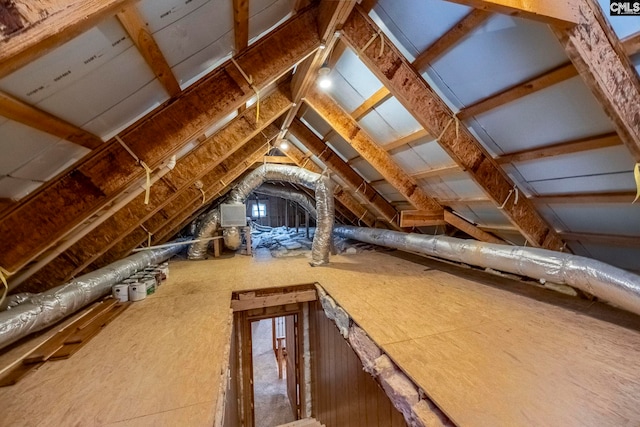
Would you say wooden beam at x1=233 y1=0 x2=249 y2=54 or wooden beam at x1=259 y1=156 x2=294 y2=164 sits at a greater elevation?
wooden beam at x1=259 y1=156 x2=294 y2=164

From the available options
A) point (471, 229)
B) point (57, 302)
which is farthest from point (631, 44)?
point (57, 302)

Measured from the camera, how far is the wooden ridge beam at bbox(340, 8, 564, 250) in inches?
72.1

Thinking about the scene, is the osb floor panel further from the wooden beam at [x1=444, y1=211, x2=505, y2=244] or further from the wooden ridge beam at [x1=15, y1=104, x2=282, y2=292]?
the wooden ridge beam at [x1=15, y1=104, x2=282, y2=292]

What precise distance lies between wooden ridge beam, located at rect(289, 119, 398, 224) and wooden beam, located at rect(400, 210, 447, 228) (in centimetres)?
112

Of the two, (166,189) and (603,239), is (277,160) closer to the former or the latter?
(166,189)

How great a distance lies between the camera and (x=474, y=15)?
4.67 feet

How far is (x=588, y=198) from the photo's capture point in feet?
6.49

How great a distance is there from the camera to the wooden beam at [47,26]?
0.54 metres

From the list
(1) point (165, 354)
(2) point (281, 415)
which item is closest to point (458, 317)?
(1) point (165, 354)

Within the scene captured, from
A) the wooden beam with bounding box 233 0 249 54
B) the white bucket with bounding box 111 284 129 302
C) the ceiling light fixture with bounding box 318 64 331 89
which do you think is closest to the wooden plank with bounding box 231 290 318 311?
the white bucket with bounding box 111 284 129 302

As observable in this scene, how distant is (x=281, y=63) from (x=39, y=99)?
1.16 m

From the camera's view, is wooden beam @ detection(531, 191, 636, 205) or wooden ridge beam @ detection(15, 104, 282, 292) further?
wooden ridge beam @ detection(15, 104, 282, 292)

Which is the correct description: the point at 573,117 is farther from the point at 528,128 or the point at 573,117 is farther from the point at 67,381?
the point at 67,381

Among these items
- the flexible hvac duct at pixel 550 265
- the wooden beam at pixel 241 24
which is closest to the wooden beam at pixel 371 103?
the wooden beam at pixel 241 24
